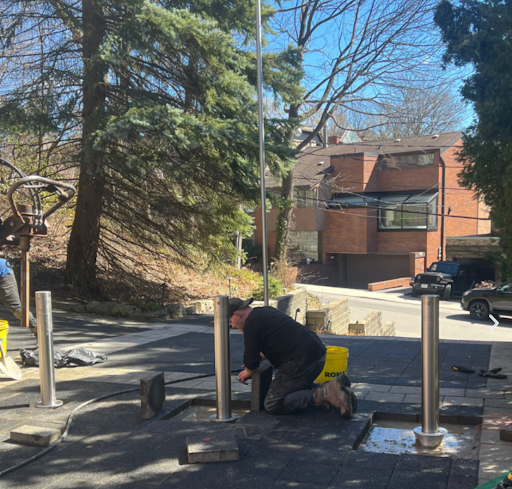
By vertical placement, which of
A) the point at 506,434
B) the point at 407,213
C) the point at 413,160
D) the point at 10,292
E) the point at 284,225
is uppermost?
the point at 413,160

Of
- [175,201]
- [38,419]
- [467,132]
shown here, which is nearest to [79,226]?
[175,201]

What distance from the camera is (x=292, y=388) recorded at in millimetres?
5160

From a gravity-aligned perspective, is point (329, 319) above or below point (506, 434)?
below

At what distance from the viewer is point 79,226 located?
13773 millimetres

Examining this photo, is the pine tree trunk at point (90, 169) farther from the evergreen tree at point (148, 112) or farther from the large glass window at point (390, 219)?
the large glass window at point (390, 219)

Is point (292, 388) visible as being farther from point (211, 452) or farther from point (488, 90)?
point (488, 90)

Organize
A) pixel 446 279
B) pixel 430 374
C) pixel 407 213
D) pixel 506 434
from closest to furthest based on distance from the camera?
pixel 506 434 → pixel 430 374 → pixel 446 279 → pixel 407 213

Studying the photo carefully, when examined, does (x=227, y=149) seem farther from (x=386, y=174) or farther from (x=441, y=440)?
(x=386, y=174)

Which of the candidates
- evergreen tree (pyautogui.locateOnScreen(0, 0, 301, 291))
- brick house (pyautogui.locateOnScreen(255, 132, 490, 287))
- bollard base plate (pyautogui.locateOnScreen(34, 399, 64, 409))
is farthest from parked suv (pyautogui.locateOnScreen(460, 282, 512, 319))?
bollard base plate (pyautogui.locateOnScreen(34, 399, 64, 409))

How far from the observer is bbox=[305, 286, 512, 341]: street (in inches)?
701

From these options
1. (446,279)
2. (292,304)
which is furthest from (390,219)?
(292,304)

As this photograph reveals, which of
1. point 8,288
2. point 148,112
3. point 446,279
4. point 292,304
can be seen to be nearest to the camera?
point 8,288

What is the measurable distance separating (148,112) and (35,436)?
25.2 feet

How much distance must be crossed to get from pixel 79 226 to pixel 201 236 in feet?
10.5
